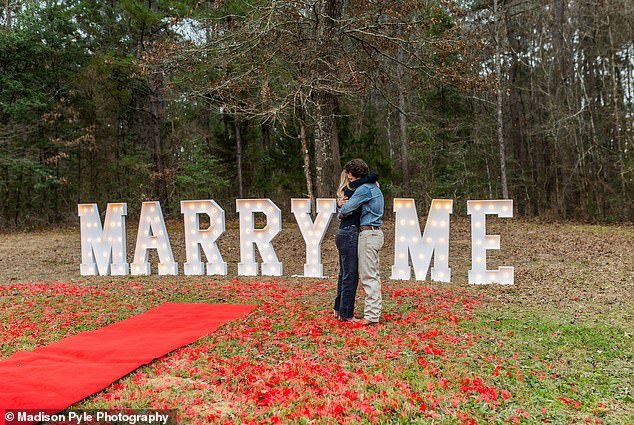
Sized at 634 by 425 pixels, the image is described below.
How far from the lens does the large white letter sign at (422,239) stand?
8125 millimetres

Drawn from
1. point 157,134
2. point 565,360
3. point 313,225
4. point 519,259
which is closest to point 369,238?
point 565,360

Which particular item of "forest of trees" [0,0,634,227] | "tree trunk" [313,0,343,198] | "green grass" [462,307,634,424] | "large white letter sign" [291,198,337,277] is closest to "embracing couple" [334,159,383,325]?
"green grass" [462,307,634,424]

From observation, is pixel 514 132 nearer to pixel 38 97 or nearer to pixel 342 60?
pixel 342 60

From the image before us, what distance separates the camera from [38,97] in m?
20.6

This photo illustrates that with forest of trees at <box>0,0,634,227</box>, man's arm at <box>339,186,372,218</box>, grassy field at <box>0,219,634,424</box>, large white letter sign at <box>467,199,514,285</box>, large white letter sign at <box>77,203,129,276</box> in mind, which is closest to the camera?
grassy field at <box>0,219,634,424</box>

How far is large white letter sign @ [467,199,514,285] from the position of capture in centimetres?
796

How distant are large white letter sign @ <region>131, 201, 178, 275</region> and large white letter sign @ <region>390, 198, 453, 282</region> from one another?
14.2 ft

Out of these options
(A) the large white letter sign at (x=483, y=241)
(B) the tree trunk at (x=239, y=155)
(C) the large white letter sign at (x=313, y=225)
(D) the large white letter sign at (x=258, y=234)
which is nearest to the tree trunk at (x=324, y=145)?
(C) the large white letter sign at (x=313, y=225)

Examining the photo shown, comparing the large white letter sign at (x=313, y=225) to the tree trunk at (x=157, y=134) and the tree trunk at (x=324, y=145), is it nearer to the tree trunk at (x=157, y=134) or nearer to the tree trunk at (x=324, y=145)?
the tree trunk at (x=324, y=145)

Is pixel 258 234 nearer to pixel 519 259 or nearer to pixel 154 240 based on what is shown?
pixel 154 240

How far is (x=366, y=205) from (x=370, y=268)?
731mm

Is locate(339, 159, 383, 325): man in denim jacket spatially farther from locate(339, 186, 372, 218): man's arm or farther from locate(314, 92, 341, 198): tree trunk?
locate(314, 92, 341, 198): tree trunk

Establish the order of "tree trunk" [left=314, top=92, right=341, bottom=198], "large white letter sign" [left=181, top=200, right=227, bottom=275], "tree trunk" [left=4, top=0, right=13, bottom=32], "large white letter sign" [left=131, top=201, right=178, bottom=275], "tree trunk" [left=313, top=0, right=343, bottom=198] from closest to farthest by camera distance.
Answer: "large white letter sign" [left=181, top=200, right=227, bottom=275] < "large white letter sign" [left=131, top=201, right=178, bottom=275] < "tree trunk" [left=313, top=0, right=343, bottom=198] < "tree trunk" [left=314, top=92, right=341, bottom=198] < "tree trunk" [left=4, top=0, right=13, bottom=32]

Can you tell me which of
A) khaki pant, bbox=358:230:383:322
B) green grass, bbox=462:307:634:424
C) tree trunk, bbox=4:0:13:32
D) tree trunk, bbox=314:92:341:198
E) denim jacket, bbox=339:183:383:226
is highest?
tree trunk, bbox=4:0:13:32
